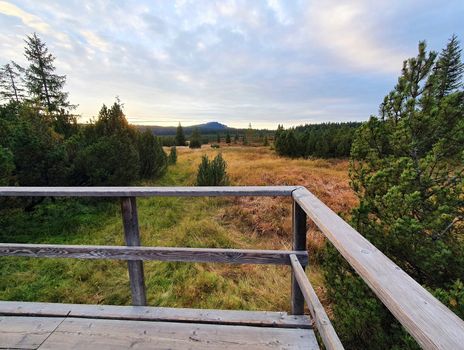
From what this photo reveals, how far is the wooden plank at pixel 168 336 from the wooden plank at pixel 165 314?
43mm

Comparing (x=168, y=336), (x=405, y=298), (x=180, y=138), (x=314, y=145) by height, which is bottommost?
(x=168, y=336)

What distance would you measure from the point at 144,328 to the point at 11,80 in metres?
30.6

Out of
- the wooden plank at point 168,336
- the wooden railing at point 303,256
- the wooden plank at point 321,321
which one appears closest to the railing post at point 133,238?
the wooden railing at point 303,256

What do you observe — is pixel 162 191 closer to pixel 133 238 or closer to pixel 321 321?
pixel 133 238

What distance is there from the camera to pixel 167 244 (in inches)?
197

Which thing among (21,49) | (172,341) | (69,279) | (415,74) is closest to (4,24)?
(69,279)

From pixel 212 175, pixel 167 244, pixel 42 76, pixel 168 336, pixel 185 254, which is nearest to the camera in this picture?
pixel 168 336

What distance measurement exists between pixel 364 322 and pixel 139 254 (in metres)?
2.00

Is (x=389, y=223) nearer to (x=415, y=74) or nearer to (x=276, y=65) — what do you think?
(x=415, y=74)

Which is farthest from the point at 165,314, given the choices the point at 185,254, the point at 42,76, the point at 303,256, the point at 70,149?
the point at 42,76

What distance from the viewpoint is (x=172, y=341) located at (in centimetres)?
171

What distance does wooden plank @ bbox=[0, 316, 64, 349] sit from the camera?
1701 millimetres

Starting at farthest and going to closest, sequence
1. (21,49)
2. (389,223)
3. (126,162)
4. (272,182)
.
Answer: (21,49) < (272,182) < (126,162) < (389,223)

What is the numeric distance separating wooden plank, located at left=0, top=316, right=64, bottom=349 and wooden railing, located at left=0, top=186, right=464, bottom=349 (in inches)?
19.8
